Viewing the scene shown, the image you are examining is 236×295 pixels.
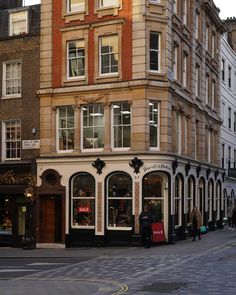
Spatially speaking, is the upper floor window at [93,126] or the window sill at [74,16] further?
the window sill at [74,16]

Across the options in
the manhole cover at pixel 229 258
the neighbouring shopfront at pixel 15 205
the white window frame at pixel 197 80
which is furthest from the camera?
the white window frame at pixel 197 80

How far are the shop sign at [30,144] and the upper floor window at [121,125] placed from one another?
4206mm

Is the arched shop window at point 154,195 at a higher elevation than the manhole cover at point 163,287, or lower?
higher

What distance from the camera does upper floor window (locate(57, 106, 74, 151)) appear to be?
29969mm

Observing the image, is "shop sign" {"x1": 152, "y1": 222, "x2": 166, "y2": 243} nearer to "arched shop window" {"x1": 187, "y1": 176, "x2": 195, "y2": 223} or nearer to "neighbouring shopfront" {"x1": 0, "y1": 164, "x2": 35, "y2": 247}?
"arched shop window" {"x1": 187, "y1": 176, "x2": 195, "y2": 223}

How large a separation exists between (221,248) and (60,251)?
286 inches

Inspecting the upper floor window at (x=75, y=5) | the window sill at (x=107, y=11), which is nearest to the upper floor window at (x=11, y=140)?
the upper floor window at (x=75, y=5)

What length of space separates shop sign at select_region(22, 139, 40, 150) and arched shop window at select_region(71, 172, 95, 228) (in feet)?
8.88

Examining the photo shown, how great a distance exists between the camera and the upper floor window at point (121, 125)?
28484mm

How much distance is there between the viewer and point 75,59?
98.4 feet

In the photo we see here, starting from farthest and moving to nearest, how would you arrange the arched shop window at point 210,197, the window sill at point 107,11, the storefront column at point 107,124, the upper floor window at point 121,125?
the arched shop window at point 210,197, the window sill at point 107,11, the storefront column at point 107,124, the upper floor window at point 121,125

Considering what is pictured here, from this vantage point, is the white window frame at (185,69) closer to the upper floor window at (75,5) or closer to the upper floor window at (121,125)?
the upper floor window at (121,125)

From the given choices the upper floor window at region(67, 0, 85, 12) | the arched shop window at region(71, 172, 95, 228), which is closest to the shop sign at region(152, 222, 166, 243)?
the arched shop window at region(71, 172, 95, 228)

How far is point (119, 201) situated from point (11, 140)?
714 cm
